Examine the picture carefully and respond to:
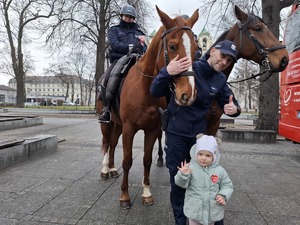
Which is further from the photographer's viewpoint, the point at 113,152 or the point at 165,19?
the point at 113,152

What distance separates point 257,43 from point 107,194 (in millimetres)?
3441

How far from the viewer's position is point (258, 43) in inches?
175

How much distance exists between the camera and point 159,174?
530 cm

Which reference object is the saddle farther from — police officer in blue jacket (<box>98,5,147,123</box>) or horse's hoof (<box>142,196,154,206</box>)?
horse's hoof (<box>142,196,154,206</box>)

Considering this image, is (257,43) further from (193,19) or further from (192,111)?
(192,111)

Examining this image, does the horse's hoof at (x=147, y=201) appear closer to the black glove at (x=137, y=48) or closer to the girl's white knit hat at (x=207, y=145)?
the girl's white knit hat at (x=207, y=145)

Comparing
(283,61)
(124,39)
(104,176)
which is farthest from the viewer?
(104,176)

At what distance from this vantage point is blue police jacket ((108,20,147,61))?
4520mm

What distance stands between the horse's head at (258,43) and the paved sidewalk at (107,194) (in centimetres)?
211

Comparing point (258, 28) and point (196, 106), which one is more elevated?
point (258, 28)

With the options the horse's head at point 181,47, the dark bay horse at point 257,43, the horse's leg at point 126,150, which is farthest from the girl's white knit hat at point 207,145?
the dark bay horse at point 257,43

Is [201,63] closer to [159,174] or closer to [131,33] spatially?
[131,33]

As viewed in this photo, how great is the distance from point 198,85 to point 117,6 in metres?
21.0

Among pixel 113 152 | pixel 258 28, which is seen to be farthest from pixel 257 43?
pixel 113 152
